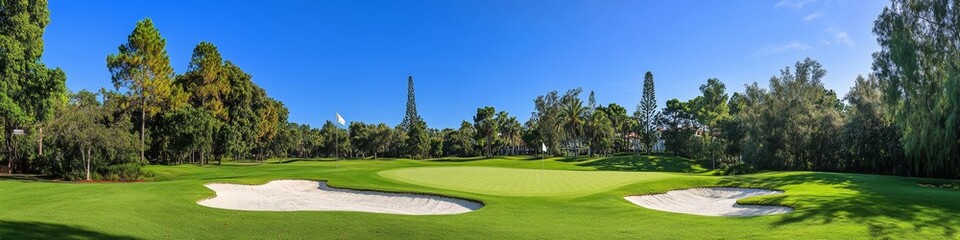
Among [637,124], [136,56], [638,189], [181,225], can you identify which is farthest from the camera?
[637,124]

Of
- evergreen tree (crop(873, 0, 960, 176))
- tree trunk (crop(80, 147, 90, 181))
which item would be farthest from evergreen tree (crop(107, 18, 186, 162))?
evergreen tree (crop(873, 0, 960, 176))

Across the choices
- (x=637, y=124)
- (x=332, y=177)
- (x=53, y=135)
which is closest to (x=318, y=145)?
(x=637, y=124)

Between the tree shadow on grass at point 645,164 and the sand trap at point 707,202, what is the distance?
36.3 metres

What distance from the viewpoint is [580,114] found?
83500mm

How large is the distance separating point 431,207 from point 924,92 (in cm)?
2992

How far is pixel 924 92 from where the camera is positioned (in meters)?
29.0

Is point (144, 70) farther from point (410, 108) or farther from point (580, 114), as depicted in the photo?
point (410, 108)

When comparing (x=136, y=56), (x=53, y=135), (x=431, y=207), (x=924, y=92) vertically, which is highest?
(x=136, y=56)

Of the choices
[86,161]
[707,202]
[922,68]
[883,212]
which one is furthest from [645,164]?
[86,161]

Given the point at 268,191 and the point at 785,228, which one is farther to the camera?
the point at 268,191

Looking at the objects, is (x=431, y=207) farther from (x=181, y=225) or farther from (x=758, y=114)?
(x=758, y=114)

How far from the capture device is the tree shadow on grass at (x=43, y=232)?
9656 millimetres

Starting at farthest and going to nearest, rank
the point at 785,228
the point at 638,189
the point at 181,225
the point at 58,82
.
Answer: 1. the point at 58,82
2. the point at 638,189
3. the point at 181,225
4. the point at 785,228

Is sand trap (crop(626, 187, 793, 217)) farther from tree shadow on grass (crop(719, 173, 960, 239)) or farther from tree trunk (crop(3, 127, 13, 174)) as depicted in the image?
tree trunk (crop(3, 127, 13, 174))
